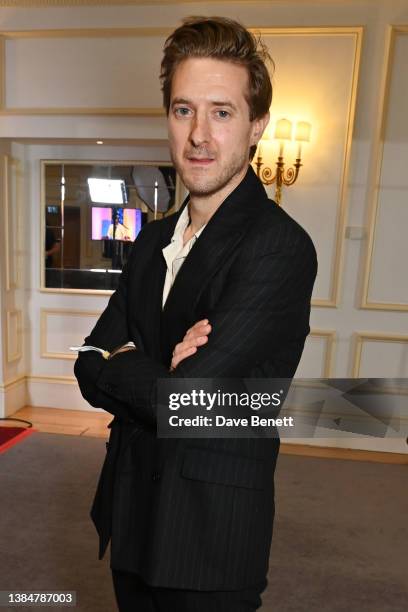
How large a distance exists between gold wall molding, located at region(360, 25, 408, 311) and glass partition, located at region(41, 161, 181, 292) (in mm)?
1504

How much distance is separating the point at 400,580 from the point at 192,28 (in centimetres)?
249

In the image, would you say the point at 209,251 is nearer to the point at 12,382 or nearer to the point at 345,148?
the point at 345,148

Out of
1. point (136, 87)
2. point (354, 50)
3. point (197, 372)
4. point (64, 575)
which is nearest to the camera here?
point (197, 372)

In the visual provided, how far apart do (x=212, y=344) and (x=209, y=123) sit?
0.46m

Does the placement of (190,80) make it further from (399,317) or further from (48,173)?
(48,173)

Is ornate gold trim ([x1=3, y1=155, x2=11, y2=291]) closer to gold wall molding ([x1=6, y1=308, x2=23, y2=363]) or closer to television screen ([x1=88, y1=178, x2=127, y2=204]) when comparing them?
gold wall molding ([x1=6, y1=308, x2=23, y2=363])

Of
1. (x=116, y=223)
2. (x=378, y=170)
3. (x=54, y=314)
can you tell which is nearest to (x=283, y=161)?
(x=378, y=170)

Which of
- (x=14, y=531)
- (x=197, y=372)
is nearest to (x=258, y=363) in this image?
(x=197, y=372)

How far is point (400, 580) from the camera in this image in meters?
2.40

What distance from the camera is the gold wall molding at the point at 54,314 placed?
438 centimetres

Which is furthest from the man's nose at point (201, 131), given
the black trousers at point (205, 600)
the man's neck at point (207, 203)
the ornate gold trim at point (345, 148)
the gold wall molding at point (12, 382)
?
the gold wall molding at point (12, 382)

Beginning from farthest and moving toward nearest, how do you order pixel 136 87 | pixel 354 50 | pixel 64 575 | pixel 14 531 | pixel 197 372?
pixel 136 87
pixel 354 50
pixel 14 531
pixel 64 575
pixel 197 372

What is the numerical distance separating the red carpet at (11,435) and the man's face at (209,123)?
3.16 m

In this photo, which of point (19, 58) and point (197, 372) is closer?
point (197, 372)
